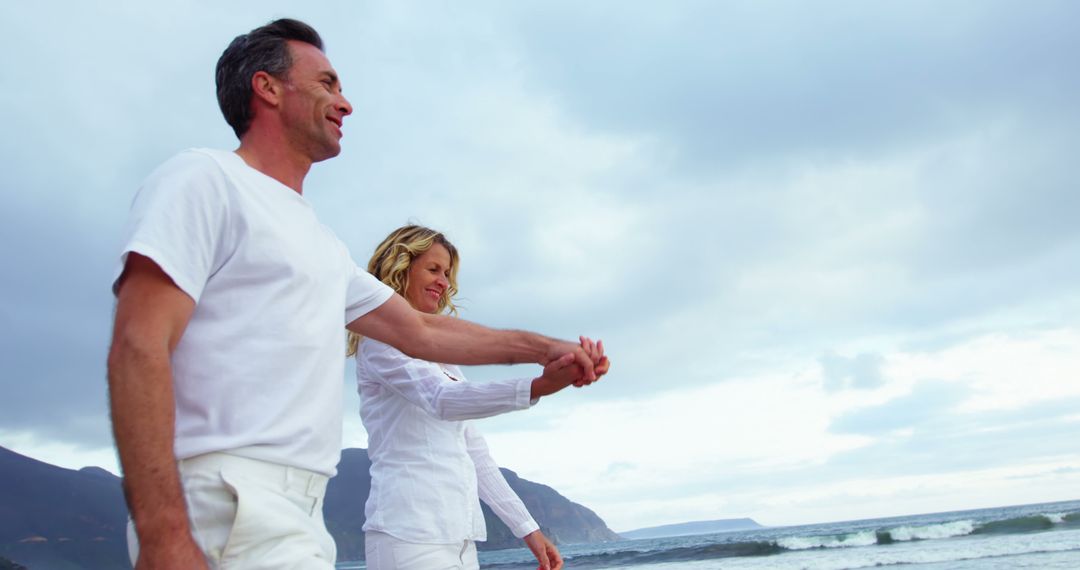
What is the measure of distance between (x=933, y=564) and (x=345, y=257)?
17.9 meters

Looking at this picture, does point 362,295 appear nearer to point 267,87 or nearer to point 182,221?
point 267,87

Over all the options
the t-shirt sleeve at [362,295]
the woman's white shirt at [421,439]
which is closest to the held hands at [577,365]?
the woman's white shirt at [421,439]

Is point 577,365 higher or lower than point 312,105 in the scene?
lower

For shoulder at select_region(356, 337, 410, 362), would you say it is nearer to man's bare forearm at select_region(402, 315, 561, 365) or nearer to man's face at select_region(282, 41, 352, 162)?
man's bare forearm at select_region(402, 315, 561, 365)

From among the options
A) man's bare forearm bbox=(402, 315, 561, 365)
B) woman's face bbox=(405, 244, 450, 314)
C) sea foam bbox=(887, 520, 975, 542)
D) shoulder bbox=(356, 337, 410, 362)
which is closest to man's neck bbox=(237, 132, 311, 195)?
man's bare forearm bbox=(402, 315, 561, 365)

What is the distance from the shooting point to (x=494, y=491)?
3658 mm

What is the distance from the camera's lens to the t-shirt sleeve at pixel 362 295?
81.1 inches

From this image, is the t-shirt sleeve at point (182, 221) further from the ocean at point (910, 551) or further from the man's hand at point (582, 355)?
the ocean at point (910, 551)

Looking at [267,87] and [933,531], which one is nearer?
[267,87]

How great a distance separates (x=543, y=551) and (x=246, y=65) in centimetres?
245

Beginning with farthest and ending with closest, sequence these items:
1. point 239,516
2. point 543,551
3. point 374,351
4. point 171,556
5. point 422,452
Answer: point 543,551 → point 374,351 → point 422,452 → point 239,516 → point 171,556

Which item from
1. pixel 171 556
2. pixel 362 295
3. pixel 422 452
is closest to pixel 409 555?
pixel 422 452

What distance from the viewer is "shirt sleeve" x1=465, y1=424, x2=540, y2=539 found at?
3.64m

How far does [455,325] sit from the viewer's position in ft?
7.65
